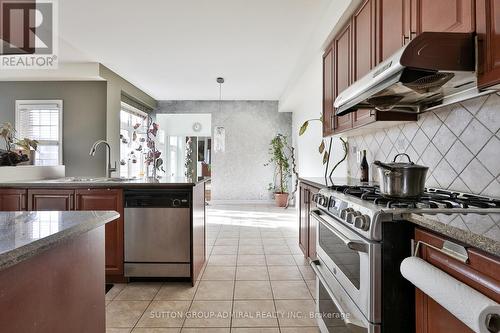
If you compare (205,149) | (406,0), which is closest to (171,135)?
(205,149)

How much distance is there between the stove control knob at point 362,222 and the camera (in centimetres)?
118

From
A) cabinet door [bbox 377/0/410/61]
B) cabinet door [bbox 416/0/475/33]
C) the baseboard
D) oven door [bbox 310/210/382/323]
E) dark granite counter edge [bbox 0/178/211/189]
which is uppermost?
cabinet door [bbox 377/0/410/61]

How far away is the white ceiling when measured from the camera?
304 centimetres

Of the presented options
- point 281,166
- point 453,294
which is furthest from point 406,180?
point 281,166

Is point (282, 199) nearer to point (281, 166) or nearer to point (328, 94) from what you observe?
point (281, 166)

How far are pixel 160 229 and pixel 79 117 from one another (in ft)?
11.9

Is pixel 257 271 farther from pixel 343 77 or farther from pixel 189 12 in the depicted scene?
pixel 189 12

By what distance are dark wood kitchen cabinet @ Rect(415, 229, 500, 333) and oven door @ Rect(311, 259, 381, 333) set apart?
22cm

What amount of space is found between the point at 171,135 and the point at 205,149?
1496 mm

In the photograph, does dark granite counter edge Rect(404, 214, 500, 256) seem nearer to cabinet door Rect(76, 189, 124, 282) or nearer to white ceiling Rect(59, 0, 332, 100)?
cabinet door Rect(76, 189, 124, 282)

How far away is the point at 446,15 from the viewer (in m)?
1.29

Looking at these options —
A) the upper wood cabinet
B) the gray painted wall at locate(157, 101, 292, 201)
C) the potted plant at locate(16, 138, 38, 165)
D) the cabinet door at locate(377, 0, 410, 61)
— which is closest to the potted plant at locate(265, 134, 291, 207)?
the gray painted wall at locate(157, 101, 292, 201)

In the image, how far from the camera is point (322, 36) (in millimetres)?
3139

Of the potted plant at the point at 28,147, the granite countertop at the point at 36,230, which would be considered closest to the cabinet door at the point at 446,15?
the granite countertop at the point at 36,230
